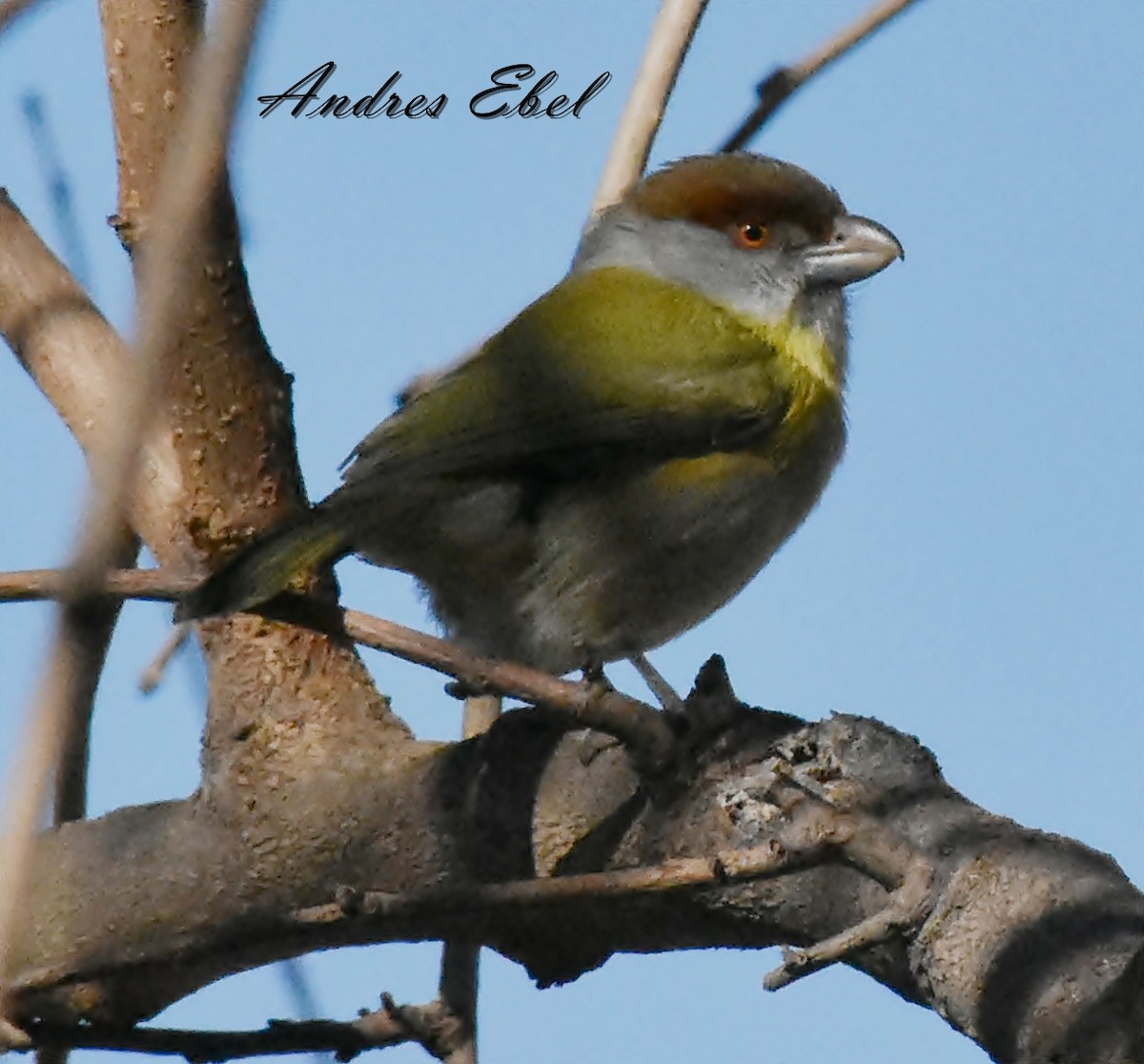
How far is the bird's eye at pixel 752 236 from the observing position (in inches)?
179

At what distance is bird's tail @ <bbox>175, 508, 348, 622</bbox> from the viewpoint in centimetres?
296

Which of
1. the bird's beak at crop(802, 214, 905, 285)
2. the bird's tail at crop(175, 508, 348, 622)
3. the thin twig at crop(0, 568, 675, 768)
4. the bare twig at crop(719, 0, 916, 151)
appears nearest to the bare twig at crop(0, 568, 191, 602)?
the thin twig at crop(0, 568, 675, 768)

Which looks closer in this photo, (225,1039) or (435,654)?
(435,654)

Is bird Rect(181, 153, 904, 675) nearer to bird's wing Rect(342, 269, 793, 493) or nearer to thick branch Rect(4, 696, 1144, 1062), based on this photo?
bird's wing Rect(342, 269, 793, 493)

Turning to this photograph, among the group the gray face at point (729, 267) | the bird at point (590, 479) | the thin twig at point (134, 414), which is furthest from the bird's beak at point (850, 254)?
the thin twig at point (134, 414)

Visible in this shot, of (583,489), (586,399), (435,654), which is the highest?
(586,399)

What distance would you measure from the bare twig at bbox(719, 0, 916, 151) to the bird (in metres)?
0.52

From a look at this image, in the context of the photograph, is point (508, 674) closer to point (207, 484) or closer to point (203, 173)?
point (203, 173)

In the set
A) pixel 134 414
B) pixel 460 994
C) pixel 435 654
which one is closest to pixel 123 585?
pixel 435 654

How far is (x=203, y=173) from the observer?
4.34 ft

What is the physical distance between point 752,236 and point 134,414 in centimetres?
348

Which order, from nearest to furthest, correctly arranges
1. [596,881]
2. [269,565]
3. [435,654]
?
[596,881]
[435,654]
[269,565]

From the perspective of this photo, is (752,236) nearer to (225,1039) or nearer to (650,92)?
(650,92)

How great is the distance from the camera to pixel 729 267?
15.0ft
